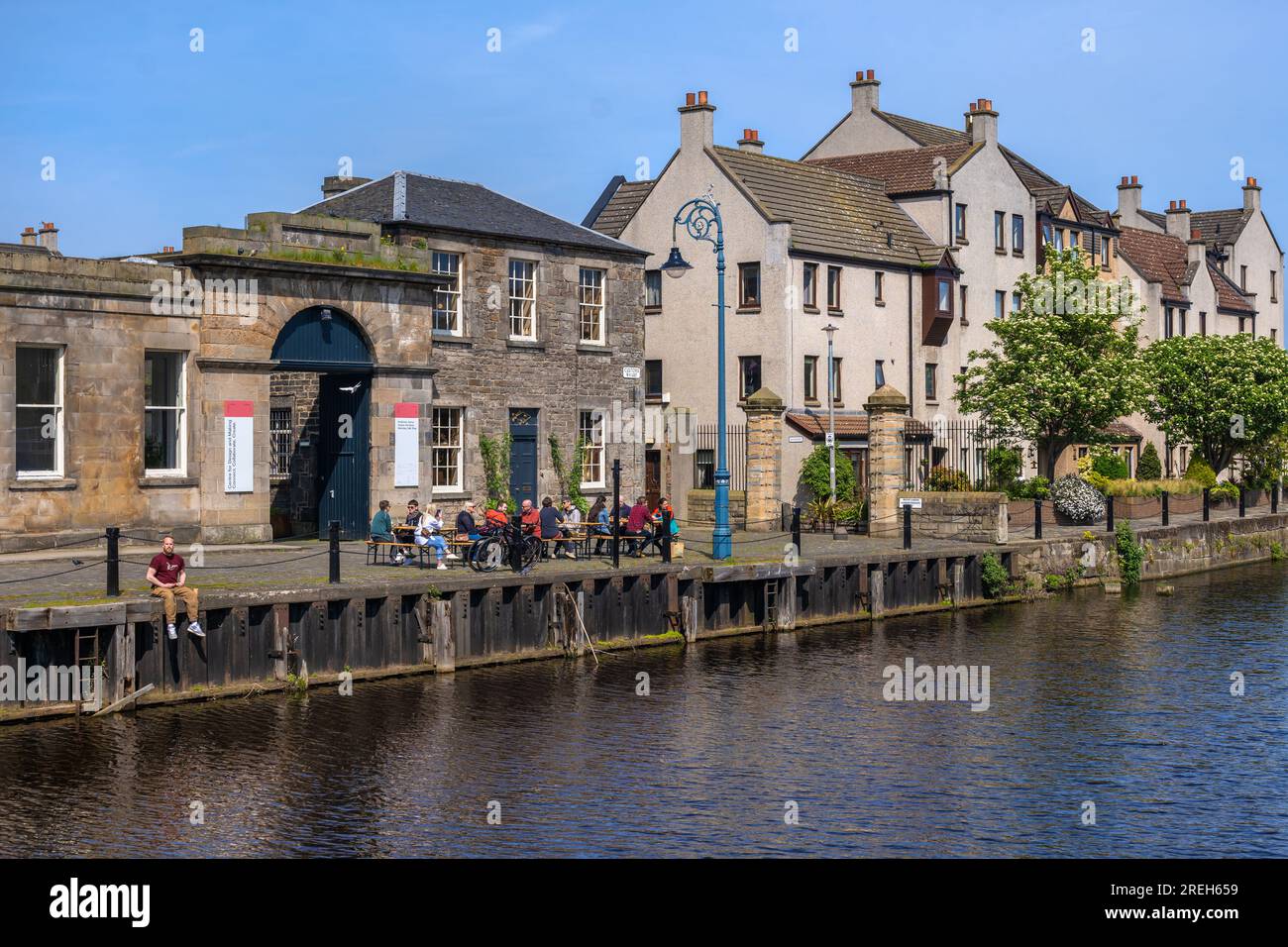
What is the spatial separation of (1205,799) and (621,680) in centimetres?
1036

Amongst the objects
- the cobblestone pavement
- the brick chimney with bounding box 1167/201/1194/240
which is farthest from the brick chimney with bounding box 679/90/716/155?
the brick chimney with bounding box 1167/201/1194/240

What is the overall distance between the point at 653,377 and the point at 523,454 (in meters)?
12.0

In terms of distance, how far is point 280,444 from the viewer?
39719 millimetres

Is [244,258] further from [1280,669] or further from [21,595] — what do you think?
[1280,669]

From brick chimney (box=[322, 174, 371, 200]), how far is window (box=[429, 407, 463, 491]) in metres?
9.08

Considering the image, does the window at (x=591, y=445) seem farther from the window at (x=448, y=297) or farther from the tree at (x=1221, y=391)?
the tree at (x=1221, y=391)

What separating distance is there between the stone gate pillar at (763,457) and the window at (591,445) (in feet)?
12.8

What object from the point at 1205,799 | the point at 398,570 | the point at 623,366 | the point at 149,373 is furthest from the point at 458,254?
the point at 1205,799

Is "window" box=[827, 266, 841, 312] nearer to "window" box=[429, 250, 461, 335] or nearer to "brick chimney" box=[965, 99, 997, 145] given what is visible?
"brick chimney" box=[965, 99, 997, 145]

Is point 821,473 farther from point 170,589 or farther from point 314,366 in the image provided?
point 170,589

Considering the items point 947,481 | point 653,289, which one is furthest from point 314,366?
point 653,289

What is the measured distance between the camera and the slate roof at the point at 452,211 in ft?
128

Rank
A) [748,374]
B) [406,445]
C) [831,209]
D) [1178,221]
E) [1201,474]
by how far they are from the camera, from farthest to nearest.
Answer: [1178,221] < [1201,474] < [831,209] < [748,374] < [406,445]

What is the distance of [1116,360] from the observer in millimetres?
49625
